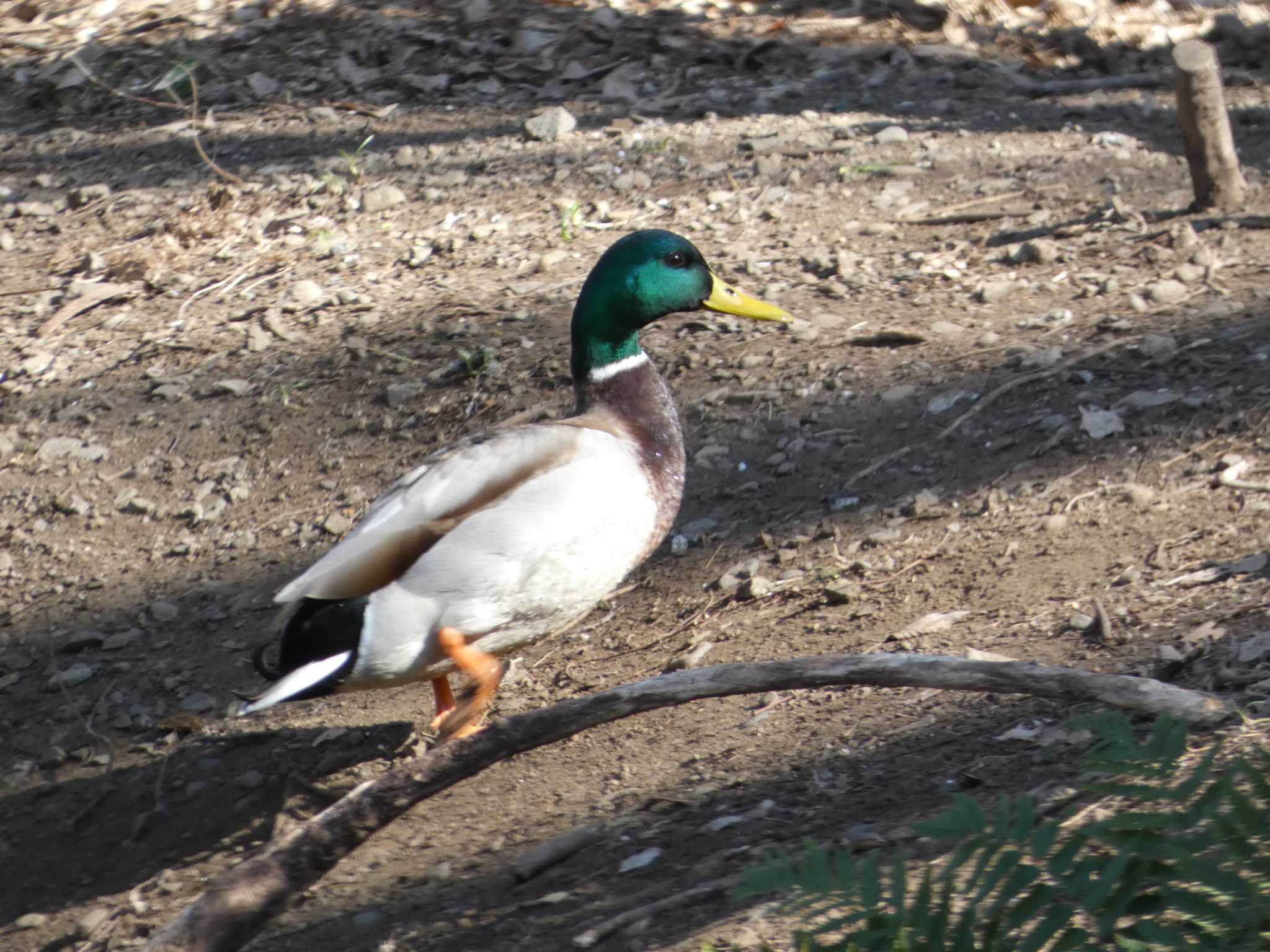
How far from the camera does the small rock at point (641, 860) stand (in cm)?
276

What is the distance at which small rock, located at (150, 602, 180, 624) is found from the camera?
4484 mm

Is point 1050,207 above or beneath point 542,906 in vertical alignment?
above

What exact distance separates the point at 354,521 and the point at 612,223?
1.98 metres

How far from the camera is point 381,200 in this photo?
20.8 feet

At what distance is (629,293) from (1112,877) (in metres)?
2.61

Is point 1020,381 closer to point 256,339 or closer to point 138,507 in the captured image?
point 256,339

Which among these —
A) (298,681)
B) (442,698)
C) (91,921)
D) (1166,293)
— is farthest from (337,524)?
(1166,293)

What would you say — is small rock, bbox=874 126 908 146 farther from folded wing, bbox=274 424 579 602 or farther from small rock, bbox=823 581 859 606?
folded wing, bbox=274 424 579 602

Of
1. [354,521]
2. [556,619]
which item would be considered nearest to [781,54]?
[354,521]

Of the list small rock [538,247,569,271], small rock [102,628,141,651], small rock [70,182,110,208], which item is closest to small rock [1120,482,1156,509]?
small rock [538,247,569,271]

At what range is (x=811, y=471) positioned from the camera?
4.41 meters

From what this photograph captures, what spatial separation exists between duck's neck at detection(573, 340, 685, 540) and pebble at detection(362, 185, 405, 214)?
105 inches

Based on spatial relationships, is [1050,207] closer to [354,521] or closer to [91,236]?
[354,521]

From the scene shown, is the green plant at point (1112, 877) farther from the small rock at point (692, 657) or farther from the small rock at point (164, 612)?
the small rock at point (164, 612)
